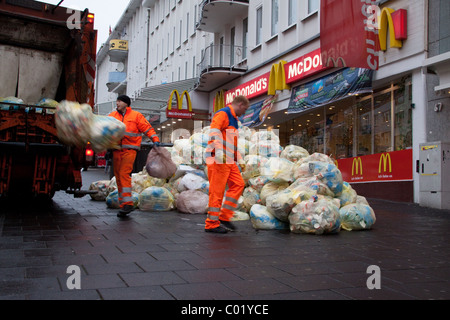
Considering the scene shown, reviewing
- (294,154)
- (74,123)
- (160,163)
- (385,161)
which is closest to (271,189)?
(294,154)

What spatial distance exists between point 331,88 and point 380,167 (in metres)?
2.76

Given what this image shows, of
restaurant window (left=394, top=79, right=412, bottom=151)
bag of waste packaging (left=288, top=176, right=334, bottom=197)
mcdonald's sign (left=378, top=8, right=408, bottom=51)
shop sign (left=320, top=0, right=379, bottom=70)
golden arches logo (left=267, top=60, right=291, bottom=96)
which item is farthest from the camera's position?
golden arches logo (left=267, top=60, right=291, bottom=96)

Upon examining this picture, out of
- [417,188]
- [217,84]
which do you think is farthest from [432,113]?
[217,84]

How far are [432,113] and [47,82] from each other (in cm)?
782

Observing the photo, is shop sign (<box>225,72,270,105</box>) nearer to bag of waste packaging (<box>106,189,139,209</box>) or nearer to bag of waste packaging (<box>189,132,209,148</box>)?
bag of waste packaging (<box>189,132,209,148</box>)

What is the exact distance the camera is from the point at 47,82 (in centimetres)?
800

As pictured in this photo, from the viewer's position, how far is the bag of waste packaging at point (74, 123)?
5.42m

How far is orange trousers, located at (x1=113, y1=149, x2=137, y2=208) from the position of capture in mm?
6664

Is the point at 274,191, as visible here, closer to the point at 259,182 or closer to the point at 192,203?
the point at 259,182

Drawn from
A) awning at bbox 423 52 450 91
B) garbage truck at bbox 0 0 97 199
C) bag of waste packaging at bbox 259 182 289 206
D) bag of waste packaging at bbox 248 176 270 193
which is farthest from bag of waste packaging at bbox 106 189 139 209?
awning at bbox 423 52 450 91

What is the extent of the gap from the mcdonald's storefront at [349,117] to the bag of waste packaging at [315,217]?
5523 mm

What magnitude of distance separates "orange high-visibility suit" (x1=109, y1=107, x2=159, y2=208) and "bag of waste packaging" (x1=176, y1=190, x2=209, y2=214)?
1.33 meters

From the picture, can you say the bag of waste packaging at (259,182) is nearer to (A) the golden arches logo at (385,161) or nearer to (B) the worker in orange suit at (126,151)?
(B) the worker in orange suit at (126,151)

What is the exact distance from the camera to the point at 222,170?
18.6ft
